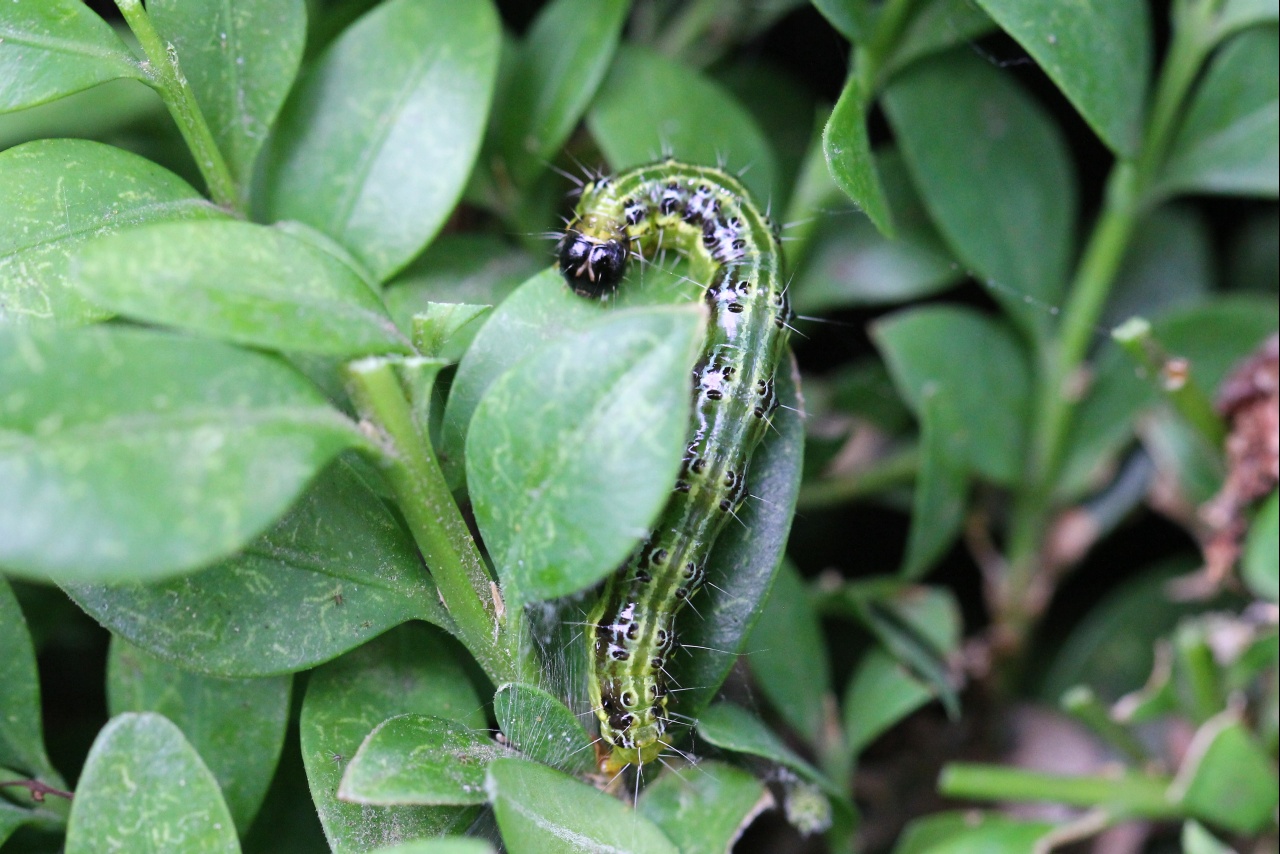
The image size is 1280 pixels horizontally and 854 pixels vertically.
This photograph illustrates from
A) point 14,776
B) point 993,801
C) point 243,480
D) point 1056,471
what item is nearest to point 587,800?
point 243,480

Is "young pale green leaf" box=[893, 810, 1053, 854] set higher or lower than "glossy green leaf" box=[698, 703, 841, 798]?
lower

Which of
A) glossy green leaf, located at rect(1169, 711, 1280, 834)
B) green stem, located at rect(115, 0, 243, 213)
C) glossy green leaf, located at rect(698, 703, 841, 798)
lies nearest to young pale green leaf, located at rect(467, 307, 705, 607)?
glossy green leaf, located at rect(698, 703, 841, 798)

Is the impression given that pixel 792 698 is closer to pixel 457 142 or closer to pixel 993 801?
pixel 993 801

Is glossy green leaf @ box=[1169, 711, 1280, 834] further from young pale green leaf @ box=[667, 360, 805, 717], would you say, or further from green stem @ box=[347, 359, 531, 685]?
green stem @ box=[347, 359, 531, 685]

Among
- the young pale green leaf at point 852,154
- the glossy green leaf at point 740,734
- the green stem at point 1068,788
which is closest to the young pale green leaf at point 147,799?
the glossy green leaf at point 740,734

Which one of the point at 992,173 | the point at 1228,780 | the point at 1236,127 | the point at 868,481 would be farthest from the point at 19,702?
the point at 1236,127
